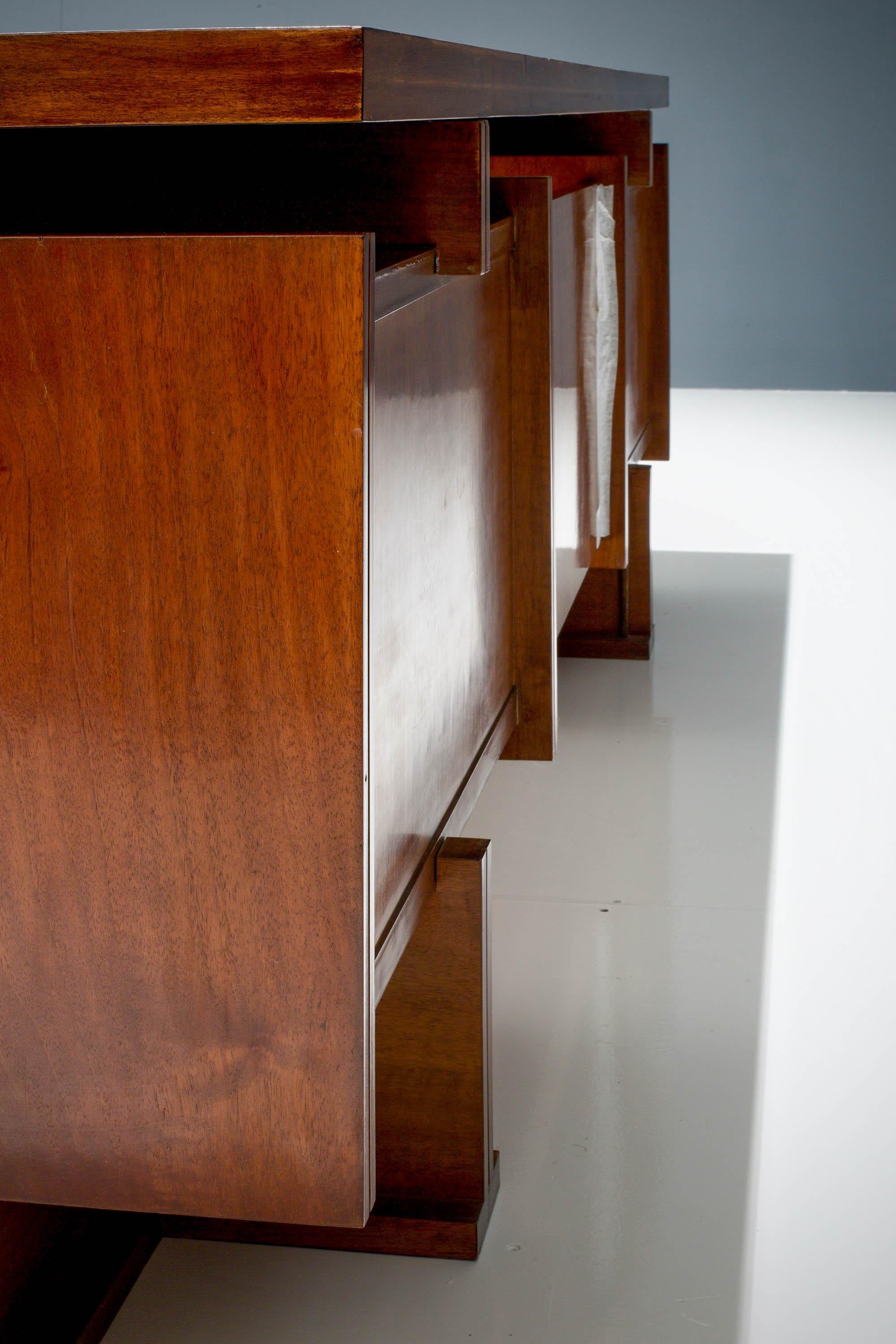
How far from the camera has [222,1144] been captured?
0.81m

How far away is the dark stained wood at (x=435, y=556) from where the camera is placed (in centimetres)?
89

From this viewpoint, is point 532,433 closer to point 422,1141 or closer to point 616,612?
point 422,1141

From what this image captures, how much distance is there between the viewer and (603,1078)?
1.49 metres

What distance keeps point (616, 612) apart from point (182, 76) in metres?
2.42

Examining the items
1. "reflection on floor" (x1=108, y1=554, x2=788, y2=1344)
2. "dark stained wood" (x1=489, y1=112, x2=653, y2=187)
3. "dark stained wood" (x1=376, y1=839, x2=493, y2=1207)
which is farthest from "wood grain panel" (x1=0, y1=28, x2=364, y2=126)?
"dark stained wood" (x1=489, y1=112, x2=653, y2=187)

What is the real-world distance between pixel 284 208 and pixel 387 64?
0.38m

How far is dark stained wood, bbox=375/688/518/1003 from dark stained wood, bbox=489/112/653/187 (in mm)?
1210

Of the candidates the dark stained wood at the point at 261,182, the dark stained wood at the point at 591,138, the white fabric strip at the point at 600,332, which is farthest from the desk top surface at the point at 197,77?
the dark stained wood at the point at 591,138

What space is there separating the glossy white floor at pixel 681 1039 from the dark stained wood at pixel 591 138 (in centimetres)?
98

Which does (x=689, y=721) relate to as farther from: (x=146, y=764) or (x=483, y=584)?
(x=146, y=764)

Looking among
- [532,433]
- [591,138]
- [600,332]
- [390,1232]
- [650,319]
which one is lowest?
[390,1232]

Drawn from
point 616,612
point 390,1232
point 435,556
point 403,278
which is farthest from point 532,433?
point 616,612

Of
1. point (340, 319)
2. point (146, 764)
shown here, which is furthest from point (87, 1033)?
point (340, 319)

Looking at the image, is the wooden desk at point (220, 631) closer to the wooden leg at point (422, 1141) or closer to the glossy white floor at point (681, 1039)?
Result: the wooden leg at point (422, 1141)
